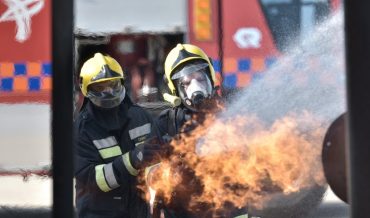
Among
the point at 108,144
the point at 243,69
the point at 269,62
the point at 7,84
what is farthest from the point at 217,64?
the point at 108,144

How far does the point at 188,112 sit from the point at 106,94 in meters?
0.43

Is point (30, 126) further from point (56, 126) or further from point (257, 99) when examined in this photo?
point (56, 126)

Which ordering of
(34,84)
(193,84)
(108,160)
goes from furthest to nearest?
(34,84) → (108,160) → (193,84)

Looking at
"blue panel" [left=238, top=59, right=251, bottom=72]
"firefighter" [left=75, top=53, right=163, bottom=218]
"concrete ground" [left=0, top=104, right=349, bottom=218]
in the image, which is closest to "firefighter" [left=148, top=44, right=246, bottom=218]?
"firefighter" [left=75, top=53, right=163, bottom=218]

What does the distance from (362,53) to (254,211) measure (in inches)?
63.8

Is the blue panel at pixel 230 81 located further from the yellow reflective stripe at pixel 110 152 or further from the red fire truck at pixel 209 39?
the yellow reflective stripe at pixel 110 152

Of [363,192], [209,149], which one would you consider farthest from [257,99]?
[363,192]

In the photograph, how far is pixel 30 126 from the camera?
140 inches

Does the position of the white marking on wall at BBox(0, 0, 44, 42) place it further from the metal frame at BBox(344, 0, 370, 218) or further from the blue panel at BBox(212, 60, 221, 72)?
the metal frame at BBox(344, 0, 370, 218)

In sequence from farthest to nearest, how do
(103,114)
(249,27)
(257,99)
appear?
(249,27) → (257,99) → (103,114)

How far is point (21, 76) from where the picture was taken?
12.7ft

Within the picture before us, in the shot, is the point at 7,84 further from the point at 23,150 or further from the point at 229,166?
the point at 229,166

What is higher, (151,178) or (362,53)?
(362,53)

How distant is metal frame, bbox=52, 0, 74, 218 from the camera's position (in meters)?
1.14
